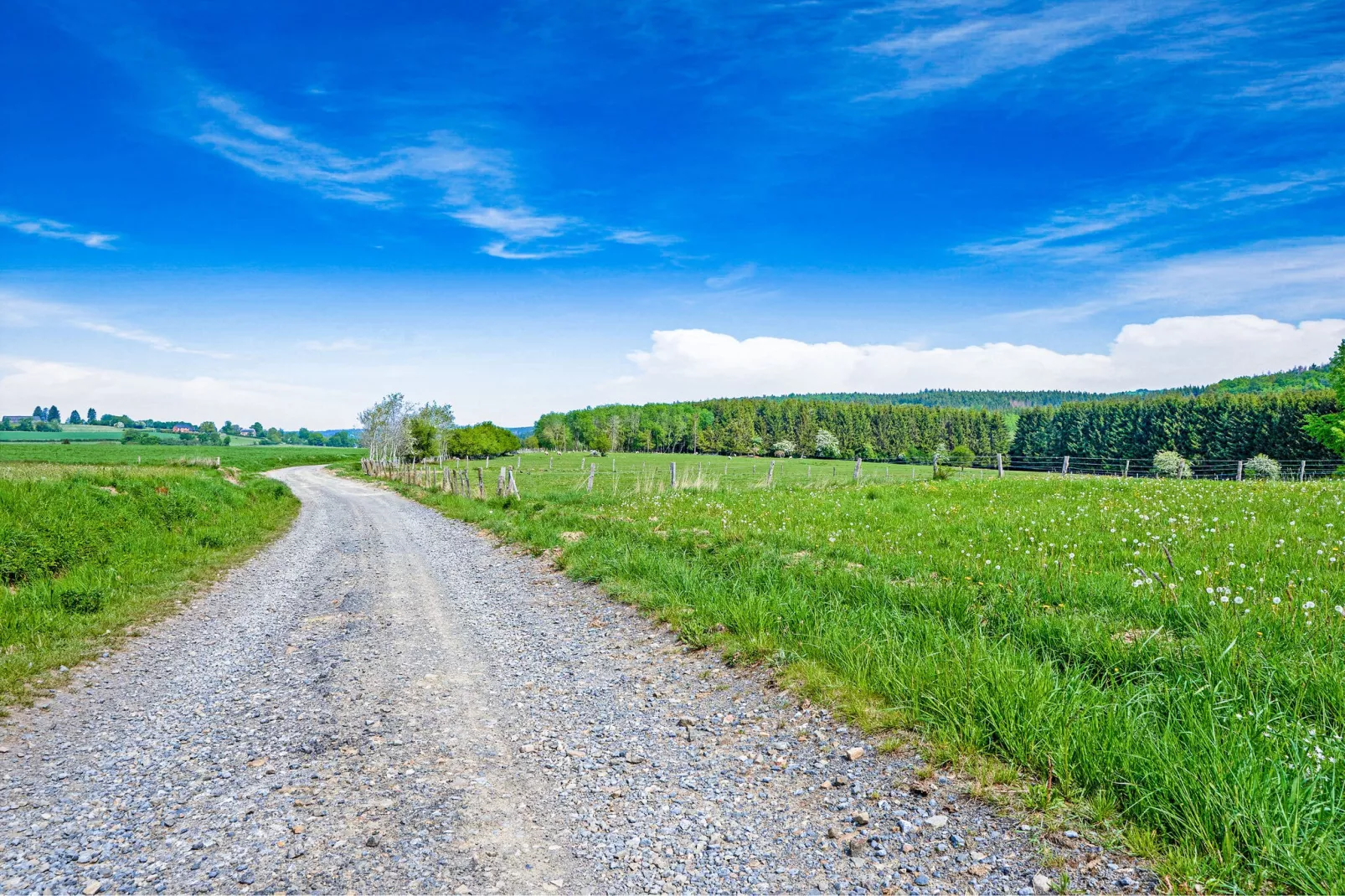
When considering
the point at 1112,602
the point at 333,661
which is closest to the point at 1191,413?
the point at 1112,602

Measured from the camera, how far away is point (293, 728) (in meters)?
5.60

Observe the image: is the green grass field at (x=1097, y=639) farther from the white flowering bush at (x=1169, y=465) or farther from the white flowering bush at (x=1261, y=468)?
the white flowering bush at (x=1169, y=465)

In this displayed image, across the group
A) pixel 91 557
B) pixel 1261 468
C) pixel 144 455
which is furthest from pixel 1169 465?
pixel 144 455

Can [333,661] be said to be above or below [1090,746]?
below

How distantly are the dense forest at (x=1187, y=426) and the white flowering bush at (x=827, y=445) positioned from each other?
1464 inches

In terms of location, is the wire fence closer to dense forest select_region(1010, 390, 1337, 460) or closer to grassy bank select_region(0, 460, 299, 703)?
dense forest select_region(1010, 390, 1337, 460)

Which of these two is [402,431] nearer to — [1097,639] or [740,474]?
[740,474]

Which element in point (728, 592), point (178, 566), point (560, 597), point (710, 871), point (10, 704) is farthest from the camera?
point (178, 566)

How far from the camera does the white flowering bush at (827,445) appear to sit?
5581 inches

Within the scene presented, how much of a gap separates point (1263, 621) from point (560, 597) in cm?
893

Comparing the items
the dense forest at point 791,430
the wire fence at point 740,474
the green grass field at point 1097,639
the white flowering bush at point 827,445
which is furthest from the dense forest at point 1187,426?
the green grass field at point 1097,639

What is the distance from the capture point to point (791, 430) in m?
153

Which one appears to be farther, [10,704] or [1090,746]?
[10,704]

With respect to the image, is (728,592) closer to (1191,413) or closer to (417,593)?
(417,593)
